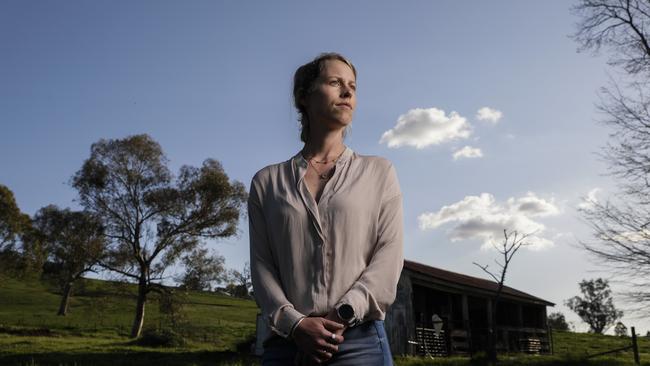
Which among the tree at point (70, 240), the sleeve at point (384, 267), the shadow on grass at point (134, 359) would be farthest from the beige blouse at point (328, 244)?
the tree at point (70, 240)

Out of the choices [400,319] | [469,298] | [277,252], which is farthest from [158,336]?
[277,252]

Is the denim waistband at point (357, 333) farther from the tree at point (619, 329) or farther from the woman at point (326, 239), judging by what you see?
the tree at point (619, 329)

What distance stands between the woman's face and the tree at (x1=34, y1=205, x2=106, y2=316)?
117 feet

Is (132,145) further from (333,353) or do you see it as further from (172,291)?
(333,353)

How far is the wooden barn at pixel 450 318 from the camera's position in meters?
22.7

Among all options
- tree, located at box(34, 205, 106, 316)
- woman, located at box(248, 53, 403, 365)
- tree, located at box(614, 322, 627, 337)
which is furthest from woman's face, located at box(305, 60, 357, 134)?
tree, located at box(614, 322, 627, 337)

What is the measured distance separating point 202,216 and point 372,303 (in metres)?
35.7

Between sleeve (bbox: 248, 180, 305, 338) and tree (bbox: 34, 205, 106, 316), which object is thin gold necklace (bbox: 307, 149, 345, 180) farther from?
tree (bbox: 34, 205, 106, 316)

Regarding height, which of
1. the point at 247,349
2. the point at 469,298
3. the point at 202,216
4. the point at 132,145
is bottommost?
the point at 247,349

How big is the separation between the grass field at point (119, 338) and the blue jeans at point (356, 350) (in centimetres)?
1366

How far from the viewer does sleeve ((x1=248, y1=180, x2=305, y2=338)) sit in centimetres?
226

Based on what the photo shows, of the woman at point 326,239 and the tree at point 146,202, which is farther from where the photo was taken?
the tree at point 146,202

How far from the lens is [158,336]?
28766 mm

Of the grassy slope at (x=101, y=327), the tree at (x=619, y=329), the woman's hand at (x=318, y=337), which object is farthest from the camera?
the tree at (x=619, y=329)
